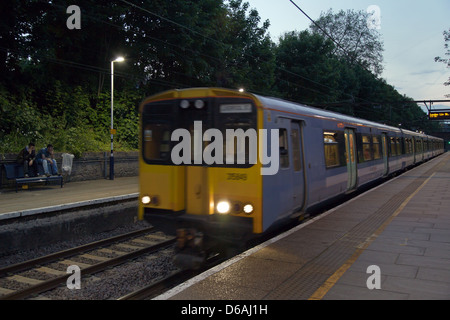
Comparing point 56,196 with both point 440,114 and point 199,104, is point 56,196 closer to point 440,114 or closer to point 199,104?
point 199,104

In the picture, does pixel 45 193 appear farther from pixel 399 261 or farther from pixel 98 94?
pixel 399 261

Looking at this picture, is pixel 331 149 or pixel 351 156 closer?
pixel 331 149

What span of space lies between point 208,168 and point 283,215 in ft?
5.40

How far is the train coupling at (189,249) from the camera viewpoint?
621cm

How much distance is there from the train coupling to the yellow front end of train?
104 mm

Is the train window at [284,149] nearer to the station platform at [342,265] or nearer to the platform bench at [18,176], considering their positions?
the station platform at [342,265]

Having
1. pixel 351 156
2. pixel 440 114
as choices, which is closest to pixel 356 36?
pixel 440 114

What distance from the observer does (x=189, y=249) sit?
20.9ft

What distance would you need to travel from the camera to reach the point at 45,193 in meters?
12.6

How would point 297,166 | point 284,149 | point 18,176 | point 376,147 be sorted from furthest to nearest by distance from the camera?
point 376,147, point 18,176, point 297,166, point 284,149

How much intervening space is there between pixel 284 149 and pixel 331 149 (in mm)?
2978

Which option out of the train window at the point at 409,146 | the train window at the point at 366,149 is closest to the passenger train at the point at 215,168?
the train window at the point at 366,149

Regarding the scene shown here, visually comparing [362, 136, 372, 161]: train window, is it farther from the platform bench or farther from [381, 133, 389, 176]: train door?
the platform bench
